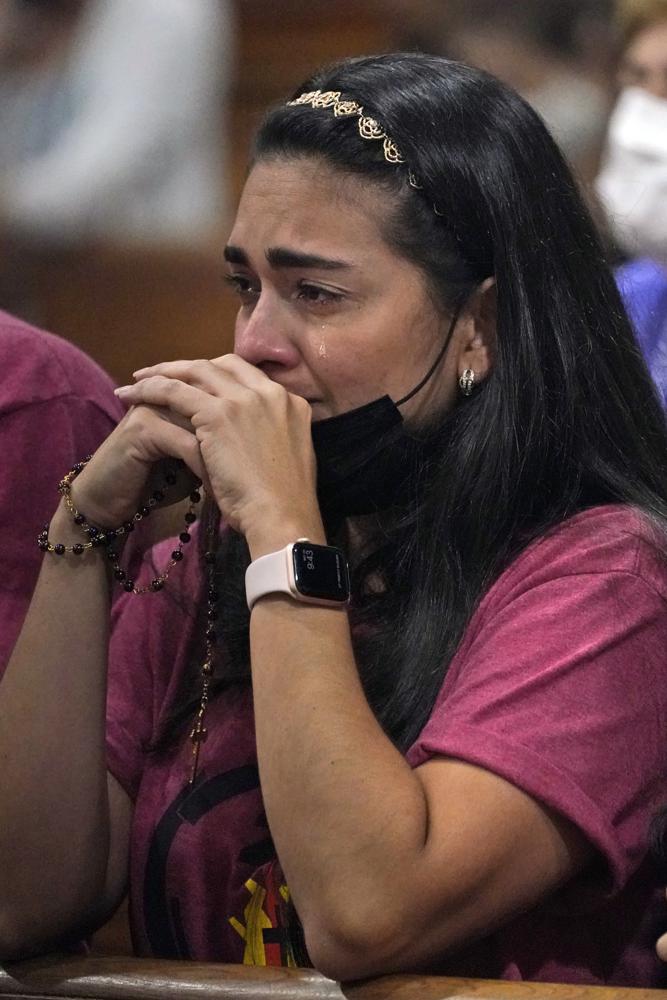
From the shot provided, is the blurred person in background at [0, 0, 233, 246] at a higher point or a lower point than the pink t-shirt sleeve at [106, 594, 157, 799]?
higher

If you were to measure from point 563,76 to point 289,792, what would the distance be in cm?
255

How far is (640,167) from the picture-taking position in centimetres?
268

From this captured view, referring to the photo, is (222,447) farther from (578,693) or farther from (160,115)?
(160,115)

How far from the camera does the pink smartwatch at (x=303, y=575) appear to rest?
128cm

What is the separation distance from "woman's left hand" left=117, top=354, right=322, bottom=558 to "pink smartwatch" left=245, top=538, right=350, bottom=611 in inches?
0.8

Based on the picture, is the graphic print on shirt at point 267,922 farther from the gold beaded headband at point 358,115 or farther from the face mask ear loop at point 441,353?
the gold beaded headband at point 358,115

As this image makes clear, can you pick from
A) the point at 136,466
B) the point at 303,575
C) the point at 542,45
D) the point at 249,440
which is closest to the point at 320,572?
the point at 303,575

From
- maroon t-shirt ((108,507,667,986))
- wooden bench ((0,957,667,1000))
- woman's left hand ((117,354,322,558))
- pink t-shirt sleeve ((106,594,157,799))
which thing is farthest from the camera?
pink t-shirt sleeve ((106,594,157,799))

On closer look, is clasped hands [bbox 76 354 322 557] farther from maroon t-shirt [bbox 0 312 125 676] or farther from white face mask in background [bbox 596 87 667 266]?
white face mask in background [bbox 596 87 667 266]

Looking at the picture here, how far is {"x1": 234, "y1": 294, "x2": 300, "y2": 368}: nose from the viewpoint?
1453mm

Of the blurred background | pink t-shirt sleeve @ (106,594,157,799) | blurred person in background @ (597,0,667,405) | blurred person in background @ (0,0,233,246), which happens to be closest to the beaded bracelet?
pink t-shirt sleeve @ (106,594,157,799)

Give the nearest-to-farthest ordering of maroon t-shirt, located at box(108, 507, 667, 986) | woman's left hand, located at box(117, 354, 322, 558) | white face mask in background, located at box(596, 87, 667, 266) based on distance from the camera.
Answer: maroon t-shirt, located at box(108, 507, 667, 986) < woman's left hand, located at box(117, 354, 322, 558) < white face mask in background, located at box(596, 87, 667, 266)

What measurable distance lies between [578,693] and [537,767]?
8cm

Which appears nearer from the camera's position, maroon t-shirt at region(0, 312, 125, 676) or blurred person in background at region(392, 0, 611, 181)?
maroon t-shirt at region(0, 312, 125, 676)
